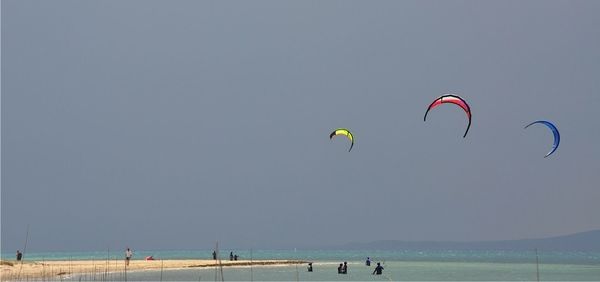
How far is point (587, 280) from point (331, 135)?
19815 mm

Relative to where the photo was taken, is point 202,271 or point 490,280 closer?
point 490,280

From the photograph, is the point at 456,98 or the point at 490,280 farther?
the point at 490,280

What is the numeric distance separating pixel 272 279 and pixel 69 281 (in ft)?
31.2

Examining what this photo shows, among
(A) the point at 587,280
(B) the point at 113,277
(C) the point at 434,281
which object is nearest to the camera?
(B) the point at 113,277

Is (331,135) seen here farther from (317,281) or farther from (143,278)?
(143,278)

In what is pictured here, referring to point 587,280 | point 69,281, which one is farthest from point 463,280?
point 69,281

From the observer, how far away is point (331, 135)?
34.3 metres

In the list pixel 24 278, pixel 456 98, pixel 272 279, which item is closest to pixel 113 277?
pixel 24 278

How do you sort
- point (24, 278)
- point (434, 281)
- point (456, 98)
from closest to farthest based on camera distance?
point (456, 98) → point (24, 278) → point (434, 281)

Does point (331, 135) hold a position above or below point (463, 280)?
above

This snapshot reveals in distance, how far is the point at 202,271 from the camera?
4581 cm

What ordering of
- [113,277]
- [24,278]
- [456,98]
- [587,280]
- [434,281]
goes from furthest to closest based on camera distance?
1. [587,280]
2. [434,281]
3. [113,277]
4. [24,278]
5. [456,98]

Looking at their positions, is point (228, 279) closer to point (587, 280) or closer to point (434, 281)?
point (434, 281)

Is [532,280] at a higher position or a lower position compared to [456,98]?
lower
